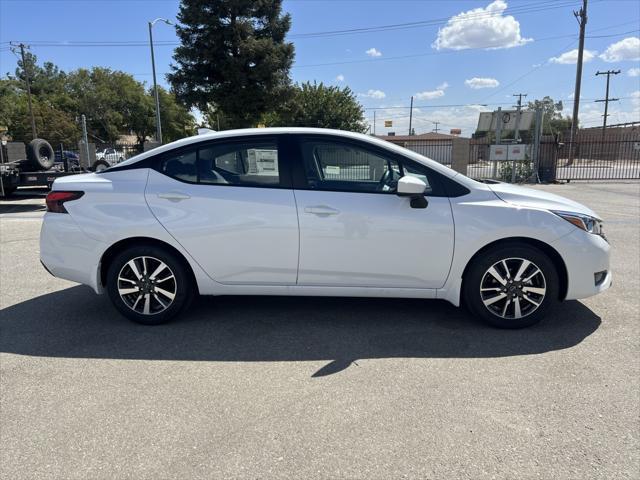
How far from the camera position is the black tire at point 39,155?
41.6ft

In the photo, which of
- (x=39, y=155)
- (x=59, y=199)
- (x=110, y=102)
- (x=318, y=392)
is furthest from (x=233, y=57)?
(x=110, y=102)

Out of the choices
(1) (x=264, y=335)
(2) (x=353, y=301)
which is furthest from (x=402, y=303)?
(1) (x=264, y=335)

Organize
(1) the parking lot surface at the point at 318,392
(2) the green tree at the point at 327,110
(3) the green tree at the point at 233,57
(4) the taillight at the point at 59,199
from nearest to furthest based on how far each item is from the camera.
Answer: (1) the parking lot surface at the point at 318,392
(4) the taillight at the point at 59,199
(3) the green tree at the point at 233,57
(2) the green tree at the point at 327,110

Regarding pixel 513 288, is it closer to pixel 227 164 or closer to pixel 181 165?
pixel 227 164

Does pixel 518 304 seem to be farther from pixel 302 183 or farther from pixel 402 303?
pixel 302 183

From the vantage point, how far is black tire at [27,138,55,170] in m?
12.7

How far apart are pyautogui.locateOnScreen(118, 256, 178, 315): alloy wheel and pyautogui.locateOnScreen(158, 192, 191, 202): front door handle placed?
1.71ft

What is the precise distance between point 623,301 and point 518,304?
60.4 inches

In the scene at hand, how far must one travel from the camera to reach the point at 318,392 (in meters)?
2.99

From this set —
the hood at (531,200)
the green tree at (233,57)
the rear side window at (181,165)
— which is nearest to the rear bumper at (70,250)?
the rear side window at (181,165)

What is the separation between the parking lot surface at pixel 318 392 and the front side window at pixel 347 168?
3.92ft

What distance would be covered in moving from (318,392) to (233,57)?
921 inches

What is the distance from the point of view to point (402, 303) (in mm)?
4590

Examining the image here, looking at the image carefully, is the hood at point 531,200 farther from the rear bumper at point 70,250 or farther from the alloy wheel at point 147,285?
the rear bumper at point 70,250
